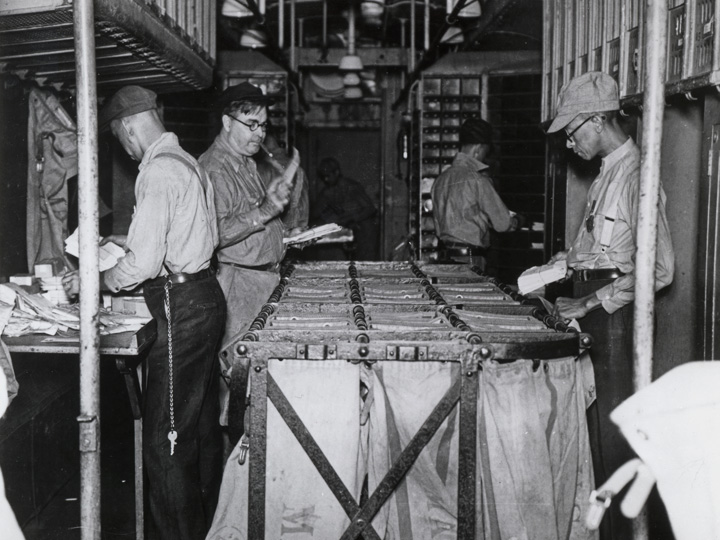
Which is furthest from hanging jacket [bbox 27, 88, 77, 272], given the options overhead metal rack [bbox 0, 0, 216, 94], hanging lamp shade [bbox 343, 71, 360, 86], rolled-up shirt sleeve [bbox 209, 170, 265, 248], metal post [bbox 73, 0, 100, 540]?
hanging lamp shade [bbox 343, 71, 360, 86]

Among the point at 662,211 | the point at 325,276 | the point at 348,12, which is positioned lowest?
the point at 325,276

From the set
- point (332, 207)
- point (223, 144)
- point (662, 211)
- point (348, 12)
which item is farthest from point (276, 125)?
point (662, 211)

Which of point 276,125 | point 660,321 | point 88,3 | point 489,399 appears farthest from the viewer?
point 276,125

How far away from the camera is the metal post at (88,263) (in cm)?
227

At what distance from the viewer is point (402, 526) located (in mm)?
2613

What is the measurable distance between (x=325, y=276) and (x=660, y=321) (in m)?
1.81

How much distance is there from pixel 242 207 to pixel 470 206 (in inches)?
94.0

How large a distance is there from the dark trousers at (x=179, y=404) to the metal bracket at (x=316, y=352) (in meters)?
1.05

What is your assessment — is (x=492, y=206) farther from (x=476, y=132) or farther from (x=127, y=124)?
(x=127, y=124)

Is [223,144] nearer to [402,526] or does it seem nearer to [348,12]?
[402,526]

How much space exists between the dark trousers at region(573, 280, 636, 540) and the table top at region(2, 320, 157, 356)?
76.9 inches

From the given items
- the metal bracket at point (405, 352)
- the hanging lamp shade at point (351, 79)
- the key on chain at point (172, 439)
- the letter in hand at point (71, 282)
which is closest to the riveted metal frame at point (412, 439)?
the metal bracket at point (405, 352)

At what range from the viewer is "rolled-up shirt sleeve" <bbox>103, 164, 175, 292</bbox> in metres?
3.22

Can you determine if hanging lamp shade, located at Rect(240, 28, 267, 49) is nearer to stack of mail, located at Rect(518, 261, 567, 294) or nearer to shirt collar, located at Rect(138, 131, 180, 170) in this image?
shirt collar, located at Rect(138, 131, 180, 170)
